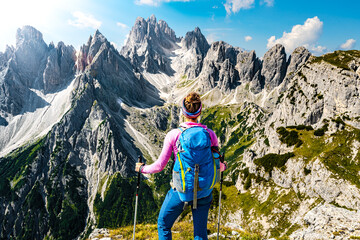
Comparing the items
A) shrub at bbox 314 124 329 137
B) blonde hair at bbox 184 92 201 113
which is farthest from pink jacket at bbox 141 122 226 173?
shrub at bbox 314 124 329 137

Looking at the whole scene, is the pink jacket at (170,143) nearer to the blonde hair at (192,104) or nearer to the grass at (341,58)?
the blonde hair at (192,104)

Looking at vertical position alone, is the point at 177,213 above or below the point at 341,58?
below

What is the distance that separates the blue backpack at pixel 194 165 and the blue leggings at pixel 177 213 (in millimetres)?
290

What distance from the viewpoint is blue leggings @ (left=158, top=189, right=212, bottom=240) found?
5.76m

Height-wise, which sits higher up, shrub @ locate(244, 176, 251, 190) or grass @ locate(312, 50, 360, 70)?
grass @ locate(312, 50, 360, 70)

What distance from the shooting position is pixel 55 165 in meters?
196

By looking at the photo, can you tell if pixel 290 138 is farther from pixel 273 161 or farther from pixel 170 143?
pixel 170 143

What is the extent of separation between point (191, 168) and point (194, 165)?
11 cm

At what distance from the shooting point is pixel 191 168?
5344 millimetres

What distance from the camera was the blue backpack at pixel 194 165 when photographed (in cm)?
528

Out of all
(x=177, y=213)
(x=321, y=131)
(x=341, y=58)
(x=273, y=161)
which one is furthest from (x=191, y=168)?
(x=341, y=58)

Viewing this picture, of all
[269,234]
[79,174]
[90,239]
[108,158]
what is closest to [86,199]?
[79,174]

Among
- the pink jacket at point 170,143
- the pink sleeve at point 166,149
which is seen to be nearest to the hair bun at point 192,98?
the pink jacket at point 170,143

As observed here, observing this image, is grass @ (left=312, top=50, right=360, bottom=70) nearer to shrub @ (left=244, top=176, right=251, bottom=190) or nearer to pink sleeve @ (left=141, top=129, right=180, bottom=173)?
shrub @ (left=244, top=176, right=251, bottom=190)
